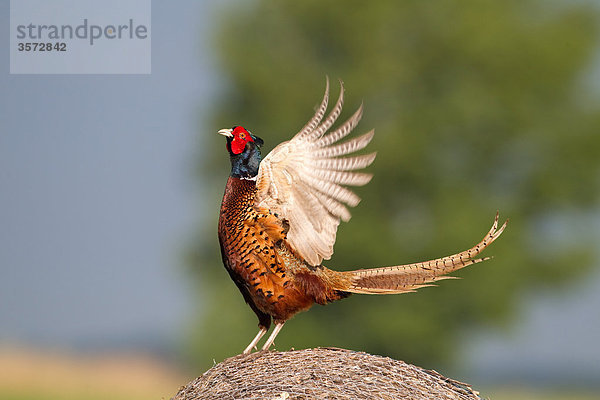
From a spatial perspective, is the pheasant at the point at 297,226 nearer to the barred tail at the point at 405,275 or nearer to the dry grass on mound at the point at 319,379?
the barred tail at the point at 405,275

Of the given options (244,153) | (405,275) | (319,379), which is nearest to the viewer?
(319,379)

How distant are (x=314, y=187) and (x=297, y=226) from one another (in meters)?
0.38

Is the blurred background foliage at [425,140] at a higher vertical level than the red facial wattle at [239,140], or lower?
higher

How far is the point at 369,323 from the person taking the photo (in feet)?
52.5

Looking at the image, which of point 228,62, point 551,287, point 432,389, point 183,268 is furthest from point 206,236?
point 432,389

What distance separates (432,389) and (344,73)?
11177mm

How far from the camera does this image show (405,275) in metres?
6.71

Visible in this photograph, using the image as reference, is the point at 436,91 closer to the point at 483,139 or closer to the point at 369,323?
the point at 483,139

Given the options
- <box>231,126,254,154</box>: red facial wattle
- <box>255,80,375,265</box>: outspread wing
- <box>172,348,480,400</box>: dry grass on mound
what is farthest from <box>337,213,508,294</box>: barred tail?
<box>231,126,254,154</box>: red facial wattle

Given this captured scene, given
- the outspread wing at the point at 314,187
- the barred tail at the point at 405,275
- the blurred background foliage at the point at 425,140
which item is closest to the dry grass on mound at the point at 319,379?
the barred tail at the point at 405,275

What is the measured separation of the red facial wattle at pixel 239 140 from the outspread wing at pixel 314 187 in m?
0.24

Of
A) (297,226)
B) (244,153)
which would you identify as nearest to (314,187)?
(297,226)

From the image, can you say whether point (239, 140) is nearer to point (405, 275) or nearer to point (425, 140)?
point (405, 275)

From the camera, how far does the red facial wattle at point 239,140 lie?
22.3 feet
